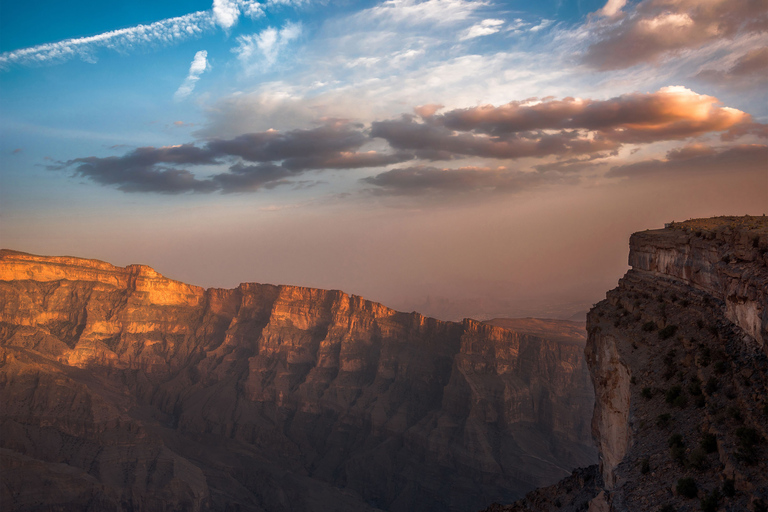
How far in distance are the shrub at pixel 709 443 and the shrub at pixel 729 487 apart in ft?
5.79

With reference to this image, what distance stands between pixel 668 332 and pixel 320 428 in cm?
16509

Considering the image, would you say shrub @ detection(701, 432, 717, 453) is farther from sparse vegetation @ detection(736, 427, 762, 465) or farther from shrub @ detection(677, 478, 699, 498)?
shrub @ detection(677, 478, 699, 498)

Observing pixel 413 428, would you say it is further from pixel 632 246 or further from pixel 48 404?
pixel 632 246

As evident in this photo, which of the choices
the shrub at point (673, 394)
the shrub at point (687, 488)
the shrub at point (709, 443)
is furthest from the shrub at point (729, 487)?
the shrub at point (673, 394)

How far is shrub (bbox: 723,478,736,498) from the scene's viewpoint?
1484 cm

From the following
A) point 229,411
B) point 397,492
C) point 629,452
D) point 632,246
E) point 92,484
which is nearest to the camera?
point 629,452

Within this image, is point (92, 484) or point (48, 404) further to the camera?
point (48, 404)

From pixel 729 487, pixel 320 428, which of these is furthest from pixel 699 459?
pixel 320 428

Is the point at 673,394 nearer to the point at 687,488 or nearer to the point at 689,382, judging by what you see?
the point at 689,382

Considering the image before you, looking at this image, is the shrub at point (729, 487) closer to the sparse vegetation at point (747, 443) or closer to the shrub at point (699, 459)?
the sparse vegetation at point (747, 443)

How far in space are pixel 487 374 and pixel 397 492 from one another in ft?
155

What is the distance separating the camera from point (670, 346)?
2366cm

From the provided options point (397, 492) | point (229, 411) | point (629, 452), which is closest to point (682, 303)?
point (629, 452)

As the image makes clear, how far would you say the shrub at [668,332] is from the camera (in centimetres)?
2438
